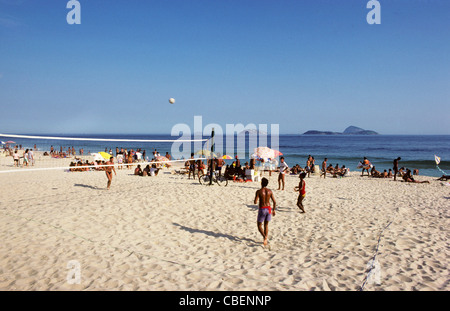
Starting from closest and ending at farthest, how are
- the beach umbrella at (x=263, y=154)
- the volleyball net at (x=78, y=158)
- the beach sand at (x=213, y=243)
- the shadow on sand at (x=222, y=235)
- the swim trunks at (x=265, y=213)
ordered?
the beach sand at (x=213, y=243), the swim trunks at (x=265, y=213), the shadow on sand at (x=222, y=235), the volleyball net at (x=78, y=158), the beach umbrella at (x=263, y=154)

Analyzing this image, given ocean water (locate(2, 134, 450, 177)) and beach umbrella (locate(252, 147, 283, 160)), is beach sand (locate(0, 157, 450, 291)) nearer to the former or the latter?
beach umbrella (locate(252, 147, 283, 160))

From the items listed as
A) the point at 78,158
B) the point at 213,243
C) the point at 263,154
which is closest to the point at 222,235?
the point at 213,243

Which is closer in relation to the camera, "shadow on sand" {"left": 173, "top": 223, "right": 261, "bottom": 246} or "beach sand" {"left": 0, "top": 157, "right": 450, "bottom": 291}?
"beach sand" {"left": 0, "top": 157, "right": 450, "bottom": 291}

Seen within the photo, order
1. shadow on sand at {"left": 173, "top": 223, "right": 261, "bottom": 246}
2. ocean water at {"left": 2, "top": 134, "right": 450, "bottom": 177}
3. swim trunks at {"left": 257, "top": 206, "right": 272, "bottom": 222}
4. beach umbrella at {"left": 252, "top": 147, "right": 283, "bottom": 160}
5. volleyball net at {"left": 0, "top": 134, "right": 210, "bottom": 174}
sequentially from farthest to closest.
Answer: ocean water at {"left": 2, "top": 134, "right": 450, "bottom": 177}
beach umbrella at {"left": 252, "top": 147, "right": 283, "bottom": 160}
volleyball net at {"left": 0, "top": 134, "right": 210, "bottom": 174}
shadow on sand at {"left": 173, "top": 223, "right": 261, "bottom": 246}
swim trunks at {"left": 257, "top": 206, "right": 272, "bottom": 222}

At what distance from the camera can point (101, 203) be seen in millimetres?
8438

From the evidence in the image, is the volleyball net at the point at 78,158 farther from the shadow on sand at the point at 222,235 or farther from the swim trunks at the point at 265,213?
the swim trunks at the point at 265,213

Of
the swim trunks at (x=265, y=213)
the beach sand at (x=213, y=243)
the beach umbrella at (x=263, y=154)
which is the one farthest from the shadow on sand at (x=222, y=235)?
the beach umbrella at (x=263, y=154)

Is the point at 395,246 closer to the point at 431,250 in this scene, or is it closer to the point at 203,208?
the point at 431,250

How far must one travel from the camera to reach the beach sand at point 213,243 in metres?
4.16

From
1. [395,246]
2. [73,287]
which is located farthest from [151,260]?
[395,246]

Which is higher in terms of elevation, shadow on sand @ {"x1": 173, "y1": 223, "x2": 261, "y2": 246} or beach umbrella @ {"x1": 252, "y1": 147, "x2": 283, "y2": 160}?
beach umbrella @ {"x1": 252, "y1": 147, "x2": 283, "y2": 160}

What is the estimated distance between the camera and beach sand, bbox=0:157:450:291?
4160 mm

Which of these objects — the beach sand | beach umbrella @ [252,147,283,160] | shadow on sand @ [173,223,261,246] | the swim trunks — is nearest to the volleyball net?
the beach sand

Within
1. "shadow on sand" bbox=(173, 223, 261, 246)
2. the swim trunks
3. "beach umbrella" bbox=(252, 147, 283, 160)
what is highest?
"beach umbrella" bbox=(252, 147, 283, 160)
